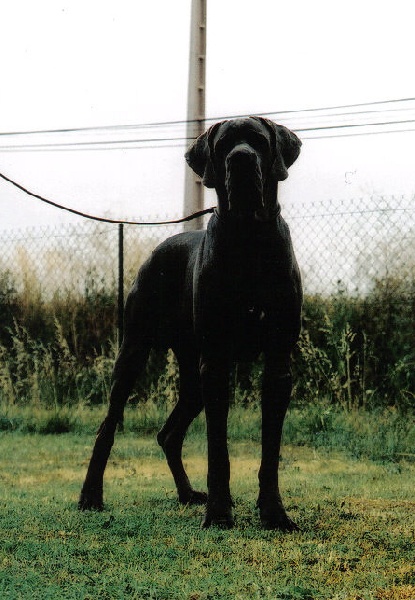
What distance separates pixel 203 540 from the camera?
12.1 feet

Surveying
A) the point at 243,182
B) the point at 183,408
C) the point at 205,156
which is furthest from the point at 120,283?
the point at 243,182

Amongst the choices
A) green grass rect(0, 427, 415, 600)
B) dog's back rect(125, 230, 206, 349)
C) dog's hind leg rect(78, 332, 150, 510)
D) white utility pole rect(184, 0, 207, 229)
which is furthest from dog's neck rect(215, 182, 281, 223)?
white utility pole rect(184, 0, 207, 229)

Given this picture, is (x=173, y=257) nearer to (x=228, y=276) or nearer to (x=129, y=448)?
(x=228, y=276)

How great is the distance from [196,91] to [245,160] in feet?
25.8

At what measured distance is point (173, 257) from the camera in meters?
4.87

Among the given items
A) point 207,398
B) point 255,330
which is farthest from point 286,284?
point 207,398

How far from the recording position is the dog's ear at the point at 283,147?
3.90 meters

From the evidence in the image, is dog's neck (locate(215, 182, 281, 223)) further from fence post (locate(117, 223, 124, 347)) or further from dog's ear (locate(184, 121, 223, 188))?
fence post (locate(117, 223, 124, 347))

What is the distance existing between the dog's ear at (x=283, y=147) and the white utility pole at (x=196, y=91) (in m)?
6.46

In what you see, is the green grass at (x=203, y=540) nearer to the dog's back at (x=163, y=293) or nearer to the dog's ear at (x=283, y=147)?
the dog's back at (x=163, y=293)

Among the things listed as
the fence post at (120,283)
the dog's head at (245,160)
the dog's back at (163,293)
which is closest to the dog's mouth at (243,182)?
the dog's head at (245,160)

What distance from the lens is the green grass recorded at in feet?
9.82

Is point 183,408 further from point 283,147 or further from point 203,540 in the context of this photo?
point 283,147

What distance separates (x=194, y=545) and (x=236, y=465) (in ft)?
9.49
